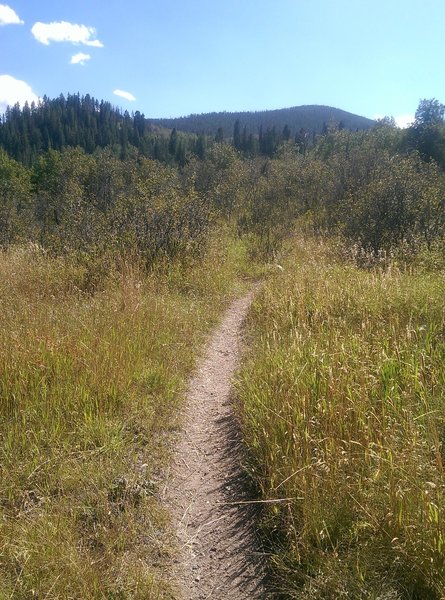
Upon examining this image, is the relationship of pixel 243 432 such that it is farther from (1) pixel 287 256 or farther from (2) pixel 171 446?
(1) pixel 287 256

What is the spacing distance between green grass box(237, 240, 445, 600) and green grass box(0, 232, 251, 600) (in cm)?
68

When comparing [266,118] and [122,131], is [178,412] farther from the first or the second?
[266,118]

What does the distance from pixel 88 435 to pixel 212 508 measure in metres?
0.98

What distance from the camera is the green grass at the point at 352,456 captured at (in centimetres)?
184

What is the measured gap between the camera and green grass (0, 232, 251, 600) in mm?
1972

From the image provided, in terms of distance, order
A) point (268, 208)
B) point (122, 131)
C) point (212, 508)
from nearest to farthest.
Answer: point (212, 508) → point (268, 208) → point (122, 131)

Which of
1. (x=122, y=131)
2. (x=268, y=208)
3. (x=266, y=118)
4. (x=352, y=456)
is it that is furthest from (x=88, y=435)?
(x=266, y=118)

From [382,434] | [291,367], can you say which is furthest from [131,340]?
[382,434]

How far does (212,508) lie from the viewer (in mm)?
2537

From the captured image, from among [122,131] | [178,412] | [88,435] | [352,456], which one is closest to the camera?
[352,456]

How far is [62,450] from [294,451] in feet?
4.88

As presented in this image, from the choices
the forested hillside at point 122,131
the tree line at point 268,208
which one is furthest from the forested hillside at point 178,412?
the forested hillside at point 122,131

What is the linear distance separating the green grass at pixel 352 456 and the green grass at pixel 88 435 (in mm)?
675

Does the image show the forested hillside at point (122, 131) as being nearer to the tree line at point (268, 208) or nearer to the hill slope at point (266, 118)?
the hill slope at point (266, 118)
